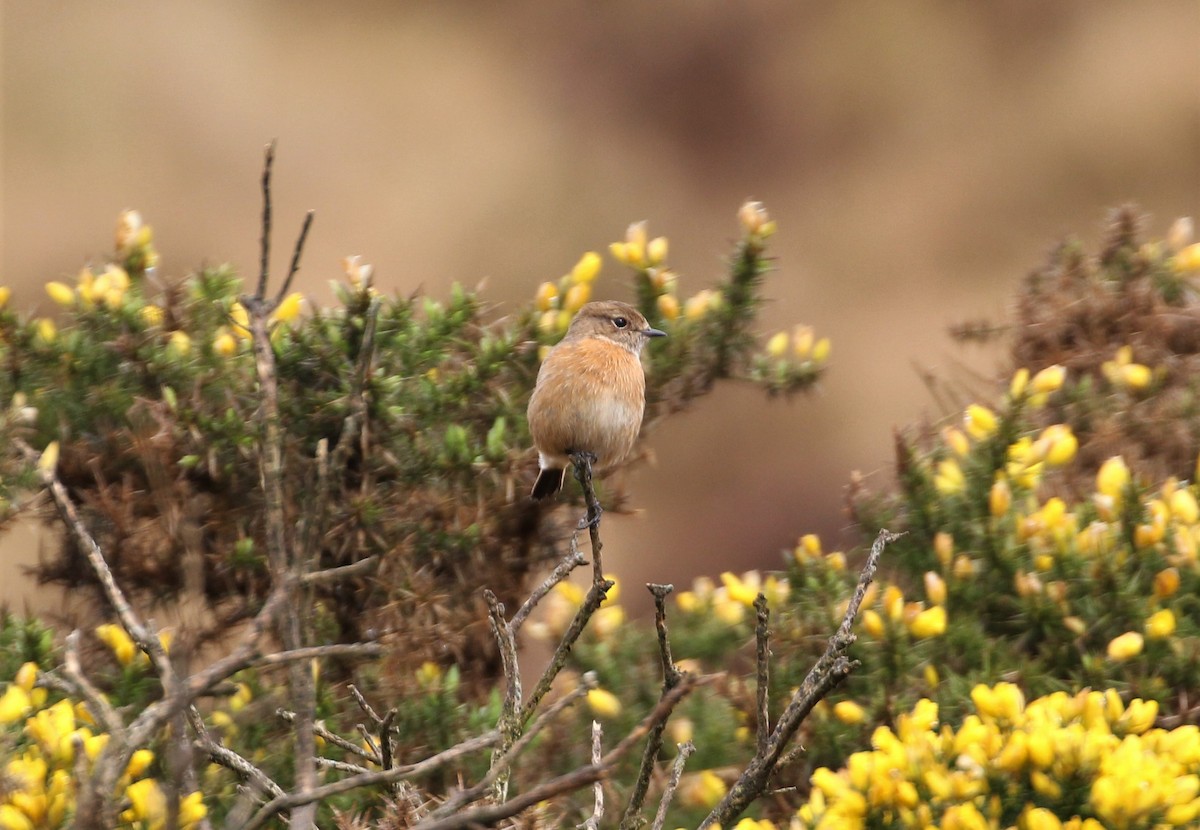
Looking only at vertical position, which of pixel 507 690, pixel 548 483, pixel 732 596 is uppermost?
pixel 548 483

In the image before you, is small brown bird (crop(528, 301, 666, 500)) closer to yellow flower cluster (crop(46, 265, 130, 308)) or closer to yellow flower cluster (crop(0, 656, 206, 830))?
yellow flower cluster (crop(46, 265, 130, 308))

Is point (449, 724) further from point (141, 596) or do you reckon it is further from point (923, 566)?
point (923, 566)

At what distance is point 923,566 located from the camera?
11.5ft

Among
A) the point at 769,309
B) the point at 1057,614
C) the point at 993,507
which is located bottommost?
the point at 1057,614

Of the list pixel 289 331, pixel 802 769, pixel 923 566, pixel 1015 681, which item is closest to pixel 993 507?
pixel 923 566

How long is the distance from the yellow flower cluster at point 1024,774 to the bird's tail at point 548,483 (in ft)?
3.77

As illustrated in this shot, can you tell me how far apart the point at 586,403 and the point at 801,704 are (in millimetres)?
1541

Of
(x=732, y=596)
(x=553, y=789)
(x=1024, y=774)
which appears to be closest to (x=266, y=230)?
(x=553, y=789)

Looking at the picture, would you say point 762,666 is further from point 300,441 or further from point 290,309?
point 290,309

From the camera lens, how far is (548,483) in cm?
352

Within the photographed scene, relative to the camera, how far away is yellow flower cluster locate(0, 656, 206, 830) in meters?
2.05

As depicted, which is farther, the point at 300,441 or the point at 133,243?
the point at 133,243

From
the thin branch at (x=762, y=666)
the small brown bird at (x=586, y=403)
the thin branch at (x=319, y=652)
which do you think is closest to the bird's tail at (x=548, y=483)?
the small brown bird at (x=586, y=403)

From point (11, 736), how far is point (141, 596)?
937 mm
